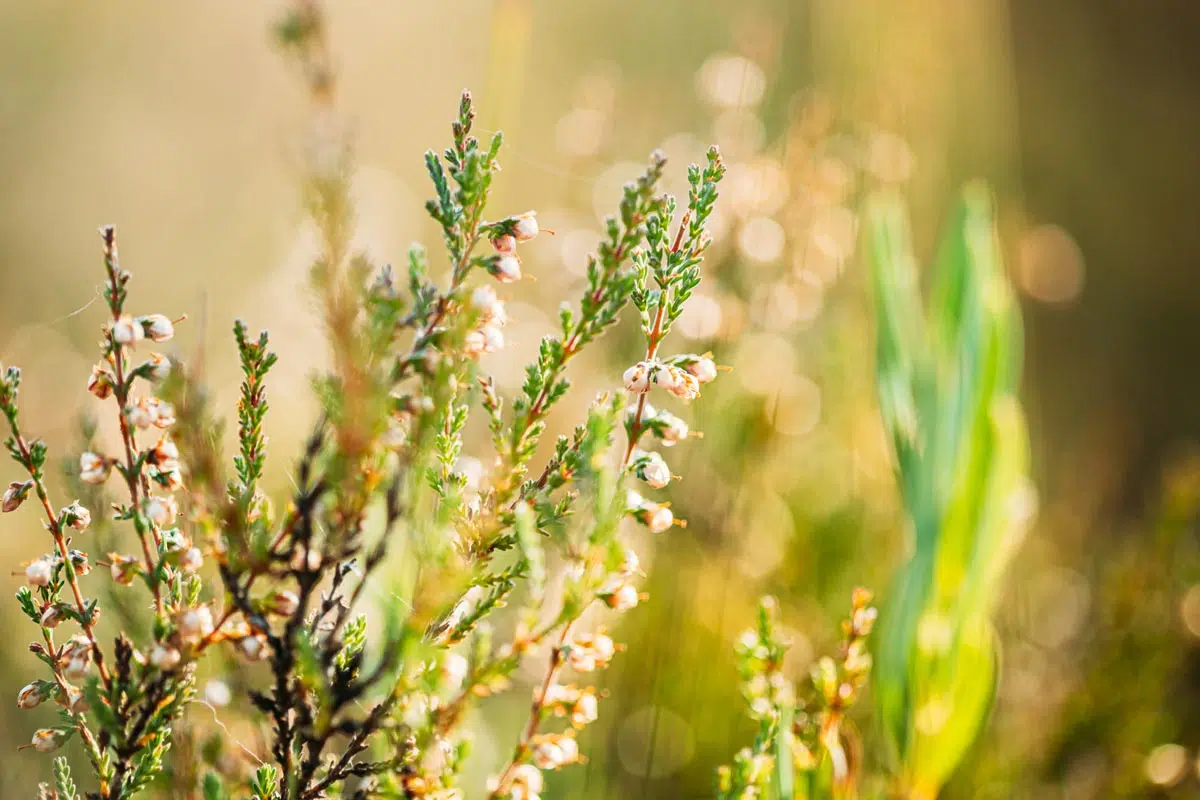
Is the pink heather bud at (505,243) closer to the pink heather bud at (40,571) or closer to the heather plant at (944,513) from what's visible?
the pink heather bud at (40,571)

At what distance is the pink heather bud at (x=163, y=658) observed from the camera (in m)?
0.31

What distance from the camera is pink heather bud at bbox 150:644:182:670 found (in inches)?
12.2

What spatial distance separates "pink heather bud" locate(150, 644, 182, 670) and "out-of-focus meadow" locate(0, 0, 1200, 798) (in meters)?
0.12

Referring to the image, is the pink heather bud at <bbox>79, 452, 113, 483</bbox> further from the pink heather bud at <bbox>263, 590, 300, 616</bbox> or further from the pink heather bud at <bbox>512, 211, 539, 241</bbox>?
the pink heather bud at <bbox>512, 211, 539, 241</bbox>

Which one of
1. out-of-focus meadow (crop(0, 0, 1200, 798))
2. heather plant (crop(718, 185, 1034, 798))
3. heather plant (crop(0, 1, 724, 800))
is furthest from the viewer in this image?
out-of-focus meadow (crop(0, 0, 1200, 798))

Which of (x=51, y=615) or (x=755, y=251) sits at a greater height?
(x=755, y=251)

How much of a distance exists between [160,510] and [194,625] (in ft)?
0.15

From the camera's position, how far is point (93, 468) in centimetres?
33

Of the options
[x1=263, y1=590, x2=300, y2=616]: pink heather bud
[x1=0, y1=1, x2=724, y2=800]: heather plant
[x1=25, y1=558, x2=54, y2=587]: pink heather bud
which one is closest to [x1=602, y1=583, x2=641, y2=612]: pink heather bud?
[x1=0, y1=1, x2=724, y2=800]: heather plant

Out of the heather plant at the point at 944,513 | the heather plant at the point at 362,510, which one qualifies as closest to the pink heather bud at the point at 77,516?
the heather plant at the point at 362,510

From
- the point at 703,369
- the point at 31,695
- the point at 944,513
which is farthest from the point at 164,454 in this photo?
the point at 944,513

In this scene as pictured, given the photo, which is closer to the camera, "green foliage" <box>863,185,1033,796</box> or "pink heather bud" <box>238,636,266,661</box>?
"pink heather bud" <box>238,636,266,661</box>

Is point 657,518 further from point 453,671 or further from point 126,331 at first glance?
point 126,331

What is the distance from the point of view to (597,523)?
0.32 m
